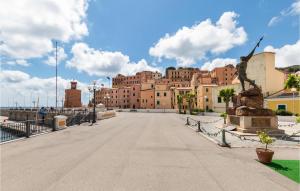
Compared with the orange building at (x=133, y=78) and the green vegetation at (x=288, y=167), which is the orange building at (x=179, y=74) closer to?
the orange building at (x=133, y=78)

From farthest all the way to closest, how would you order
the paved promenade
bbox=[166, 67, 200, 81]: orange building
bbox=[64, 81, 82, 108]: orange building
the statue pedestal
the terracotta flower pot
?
bbox=[166, 67, 200, 81]: orange building, bbox=[64, 81, 82, 108]: orange building, the statue pedestal, the terracotta flower pot, the paved promenade

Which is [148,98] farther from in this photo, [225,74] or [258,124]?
[258,124]

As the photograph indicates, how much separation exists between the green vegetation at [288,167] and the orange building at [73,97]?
11799 cm

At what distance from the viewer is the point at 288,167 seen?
8.70 metres

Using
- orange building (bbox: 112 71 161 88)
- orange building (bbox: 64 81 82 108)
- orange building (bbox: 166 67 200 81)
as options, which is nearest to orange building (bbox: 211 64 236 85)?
orange building (bbox: 166 67 200 81)

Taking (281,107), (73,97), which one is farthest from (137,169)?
(73,97)

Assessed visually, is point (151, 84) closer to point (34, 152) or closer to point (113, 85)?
→ point (113, 85)

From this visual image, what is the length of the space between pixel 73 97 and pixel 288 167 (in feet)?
393

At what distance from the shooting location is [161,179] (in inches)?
279

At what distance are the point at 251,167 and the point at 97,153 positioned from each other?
6935 millimetres

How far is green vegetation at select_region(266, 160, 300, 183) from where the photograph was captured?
7613mm

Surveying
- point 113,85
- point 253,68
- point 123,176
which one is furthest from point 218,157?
point 113,85

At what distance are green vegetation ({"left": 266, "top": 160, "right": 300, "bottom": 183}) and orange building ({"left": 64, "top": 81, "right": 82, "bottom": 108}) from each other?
A: 4645 inches

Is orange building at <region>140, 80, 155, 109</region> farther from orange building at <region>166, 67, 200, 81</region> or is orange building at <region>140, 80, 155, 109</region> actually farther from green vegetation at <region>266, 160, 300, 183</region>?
green vegetation at <region>266, 160, 300, 183</region>
